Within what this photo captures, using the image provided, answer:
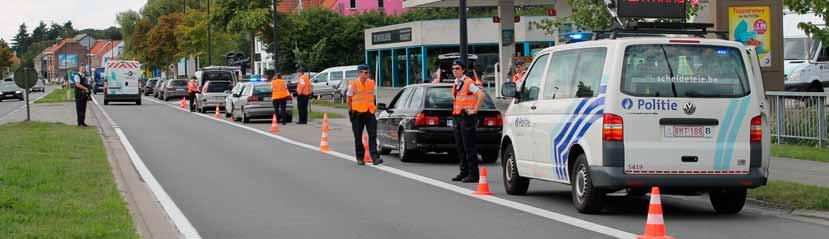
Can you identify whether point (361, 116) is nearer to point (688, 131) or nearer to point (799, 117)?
point (799, 117)

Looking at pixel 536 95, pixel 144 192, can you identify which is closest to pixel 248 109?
pixel 144 192

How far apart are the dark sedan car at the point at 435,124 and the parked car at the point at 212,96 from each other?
27.1 metres

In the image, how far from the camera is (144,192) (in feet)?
48.5

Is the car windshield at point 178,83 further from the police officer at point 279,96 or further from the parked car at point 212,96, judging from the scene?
the police officer at point 279,96

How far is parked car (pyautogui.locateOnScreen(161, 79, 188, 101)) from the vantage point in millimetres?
67312

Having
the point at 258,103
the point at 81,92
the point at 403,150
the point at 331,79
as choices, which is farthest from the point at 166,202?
the point at 331,79

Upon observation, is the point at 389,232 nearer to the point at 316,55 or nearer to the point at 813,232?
the point at 813,232

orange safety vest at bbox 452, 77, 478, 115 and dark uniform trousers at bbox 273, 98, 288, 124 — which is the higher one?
orange safety vest at bbox 452, 77, 478, 115

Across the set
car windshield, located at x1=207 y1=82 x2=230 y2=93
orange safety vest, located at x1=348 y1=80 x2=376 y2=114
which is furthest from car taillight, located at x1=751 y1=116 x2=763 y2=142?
car windshield, located at x1=207 y1=82 x2=230 y2=93

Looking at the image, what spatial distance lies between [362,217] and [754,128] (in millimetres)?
3806

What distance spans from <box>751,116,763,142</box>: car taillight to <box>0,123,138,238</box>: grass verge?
5674 mm

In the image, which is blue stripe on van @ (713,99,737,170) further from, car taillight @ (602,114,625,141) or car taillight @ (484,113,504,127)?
car taillight @ (484,113,504,127)

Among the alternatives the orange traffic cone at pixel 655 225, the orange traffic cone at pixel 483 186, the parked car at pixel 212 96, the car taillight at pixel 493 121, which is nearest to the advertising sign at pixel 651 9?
the car taillight at pixel 493 121

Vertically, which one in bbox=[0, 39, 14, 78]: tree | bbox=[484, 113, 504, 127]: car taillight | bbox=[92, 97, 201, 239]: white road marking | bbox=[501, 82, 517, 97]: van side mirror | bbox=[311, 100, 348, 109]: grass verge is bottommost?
bbox=[92, 97, 201, 239]: white road marking
